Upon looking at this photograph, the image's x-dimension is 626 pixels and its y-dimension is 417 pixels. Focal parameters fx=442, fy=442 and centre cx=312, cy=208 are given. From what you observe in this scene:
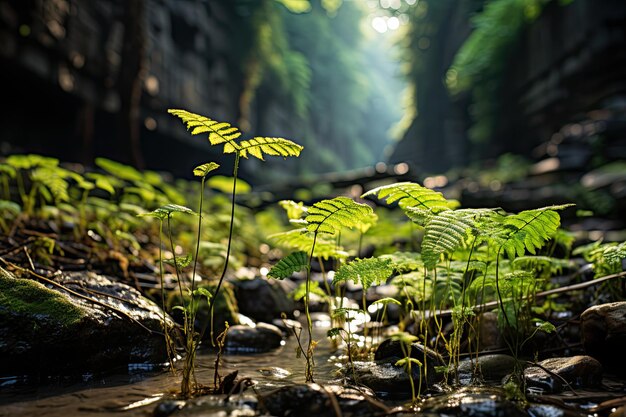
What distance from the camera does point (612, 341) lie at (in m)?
2.29

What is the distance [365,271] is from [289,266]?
14.5 inches

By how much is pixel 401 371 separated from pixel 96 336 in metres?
1.69

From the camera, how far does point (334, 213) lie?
2039mm

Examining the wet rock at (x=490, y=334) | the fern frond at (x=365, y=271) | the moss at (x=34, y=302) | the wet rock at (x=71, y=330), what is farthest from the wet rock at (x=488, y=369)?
the moss at (x=34, y=302)

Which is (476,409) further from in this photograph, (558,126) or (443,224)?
(558,126)

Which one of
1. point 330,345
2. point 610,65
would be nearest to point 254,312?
point 330,345

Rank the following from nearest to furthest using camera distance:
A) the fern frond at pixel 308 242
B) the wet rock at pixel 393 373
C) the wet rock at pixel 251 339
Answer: the wet rock at pixel 393 373
the fern frond at pixel 308 242
the wet rock at pixel 251 339

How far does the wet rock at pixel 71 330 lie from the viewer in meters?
2.29

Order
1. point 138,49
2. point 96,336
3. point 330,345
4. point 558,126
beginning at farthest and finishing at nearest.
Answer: point 558,126 → point 138,49 → point 330,345 → point 96,336

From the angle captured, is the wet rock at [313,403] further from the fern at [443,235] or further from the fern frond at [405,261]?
the fern frond at [405,261]

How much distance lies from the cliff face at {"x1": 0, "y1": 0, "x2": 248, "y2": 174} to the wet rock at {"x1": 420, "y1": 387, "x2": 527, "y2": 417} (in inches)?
321

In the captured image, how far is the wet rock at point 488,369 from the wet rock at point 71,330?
1742 mm

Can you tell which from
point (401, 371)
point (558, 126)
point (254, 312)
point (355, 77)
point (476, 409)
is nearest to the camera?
point (476, 409)

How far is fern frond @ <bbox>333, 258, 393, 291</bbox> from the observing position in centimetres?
207
